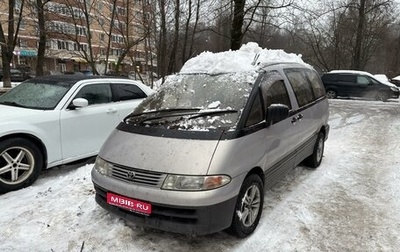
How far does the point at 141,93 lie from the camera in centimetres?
675

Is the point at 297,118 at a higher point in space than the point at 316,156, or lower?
higher

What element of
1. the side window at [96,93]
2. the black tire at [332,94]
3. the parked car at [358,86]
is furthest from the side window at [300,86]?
the black tire at [332,94]

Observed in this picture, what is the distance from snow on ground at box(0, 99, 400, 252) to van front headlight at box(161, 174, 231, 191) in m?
0.67

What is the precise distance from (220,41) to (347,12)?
14.8 metres

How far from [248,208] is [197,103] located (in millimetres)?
1291

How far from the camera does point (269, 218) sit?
3971mm

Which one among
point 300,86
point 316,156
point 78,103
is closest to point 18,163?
point 78,103

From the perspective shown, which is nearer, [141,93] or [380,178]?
[380,178]

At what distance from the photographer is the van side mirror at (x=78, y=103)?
5.20 m

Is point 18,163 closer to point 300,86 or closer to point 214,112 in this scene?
point 214,112

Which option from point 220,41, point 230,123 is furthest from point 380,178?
point 220,41

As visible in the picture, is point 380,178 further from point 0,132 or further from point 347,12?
point 347,12

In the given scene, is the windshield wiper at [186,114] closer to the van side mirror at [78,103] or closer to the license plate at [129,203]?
the license plate at [129,203]

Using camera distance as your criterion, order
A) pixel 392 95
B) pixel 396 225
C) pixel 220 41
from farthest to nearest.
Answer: pixel 220 41, pixel 392 95, pixel 396 225
